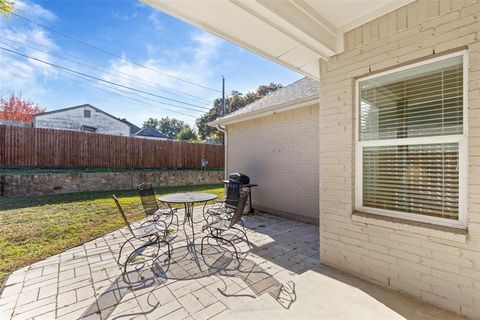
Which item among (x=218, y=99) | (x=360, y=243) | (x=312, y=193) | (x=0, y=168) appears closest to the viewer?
(x=360, y=243)

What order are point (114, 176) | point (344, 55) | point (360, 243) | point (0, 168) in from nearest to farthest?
point (360, 243) < point (344, 55) < point (0, 168) < point (114, 176)

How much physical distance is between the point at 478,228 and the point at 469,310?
2.58ft

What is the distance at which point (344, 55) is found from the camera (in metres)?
3.14

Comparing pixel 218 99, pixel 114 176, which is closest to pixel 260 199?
pixel 114 176

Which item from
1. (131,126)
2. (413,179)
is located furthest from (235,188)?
(131,126)

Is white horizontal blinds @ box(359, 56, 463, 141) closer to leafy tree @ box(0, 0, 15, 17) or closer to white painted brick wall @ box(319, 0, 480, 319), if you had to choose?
white painted brick wall @ box(319, 0, 480, 319)

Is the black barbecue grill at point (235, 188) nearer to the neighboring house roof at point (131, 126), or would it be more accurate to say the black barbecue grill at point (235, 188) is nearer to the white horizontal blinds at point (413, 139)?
the white horizontal blinds at point (413, 139)

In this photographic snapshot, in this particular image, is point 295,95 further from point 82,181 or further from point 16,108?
point 16,108

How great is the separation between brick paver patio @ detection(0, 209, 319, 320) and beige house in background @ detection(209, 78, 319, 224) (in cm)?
199

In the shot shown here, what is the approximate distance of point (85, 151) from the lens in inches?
487

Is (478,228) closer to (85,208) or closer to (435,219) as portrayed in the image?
(435,219)

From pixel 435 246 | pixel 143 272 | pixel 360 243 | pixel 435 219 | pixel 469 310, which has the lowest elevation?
pixel 143 272

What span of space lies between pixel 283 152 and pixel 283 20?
4.64 meters

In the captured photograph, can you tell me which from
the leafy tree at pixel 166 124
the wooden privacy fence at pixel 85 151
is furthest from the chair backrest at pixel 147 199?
the leafy tree at pixel 166 124
